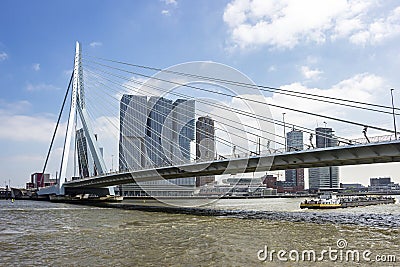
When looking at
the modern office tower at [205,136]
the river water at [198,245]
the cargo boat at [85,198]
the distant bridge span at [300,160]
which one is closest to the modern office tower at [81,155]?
the cargo boat at [85,198]

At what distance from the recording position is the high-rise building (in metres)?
45.1

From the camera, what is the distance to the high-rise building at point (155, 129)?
45.1m

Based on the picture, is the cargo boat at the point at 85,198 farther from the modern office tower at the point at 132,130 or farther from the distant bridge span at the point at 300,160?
the distant bridge span at the point at 300,160

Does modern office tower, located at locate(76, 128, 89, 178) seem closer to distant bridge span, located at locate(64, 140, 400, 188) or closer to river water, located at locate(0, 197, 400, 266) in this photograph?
distant bridge span, located at locate(64, 140, 400, 188)

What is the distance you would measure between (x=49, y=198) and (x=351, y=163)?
199ft

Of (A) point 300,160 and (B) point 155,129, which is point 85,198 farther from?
(A) point 300,160

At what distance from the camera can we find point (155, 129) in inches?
2002

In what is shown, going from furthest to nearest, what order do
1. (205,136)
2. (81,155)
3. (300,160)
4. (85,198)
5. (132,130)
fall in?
(81,155) < (85,198) < (132,130) < (205,136) < (300,160)

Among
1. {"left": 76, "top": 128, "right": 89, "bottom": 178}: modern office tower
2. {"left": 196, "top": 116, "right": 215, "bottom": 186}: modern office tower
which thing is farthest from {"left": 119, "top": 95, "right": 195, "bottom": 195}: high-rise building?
{"left": 76, "top": 128, "right": 89, "bottom": 178}: modern office tower

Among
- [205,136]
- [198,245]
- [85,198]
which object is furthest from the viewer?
[85,198]

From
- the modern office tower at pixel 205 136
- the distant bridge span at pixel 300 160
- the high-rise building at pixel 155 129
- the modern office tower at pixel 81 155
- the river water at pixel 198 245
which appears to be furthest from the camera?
the modern office tower at pixel 81 155

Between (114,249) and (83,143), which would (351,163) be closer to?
(114,249)

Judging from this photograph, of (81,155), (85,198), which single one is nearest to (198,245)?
(85,198)

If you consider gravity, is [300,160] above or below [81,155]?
below
